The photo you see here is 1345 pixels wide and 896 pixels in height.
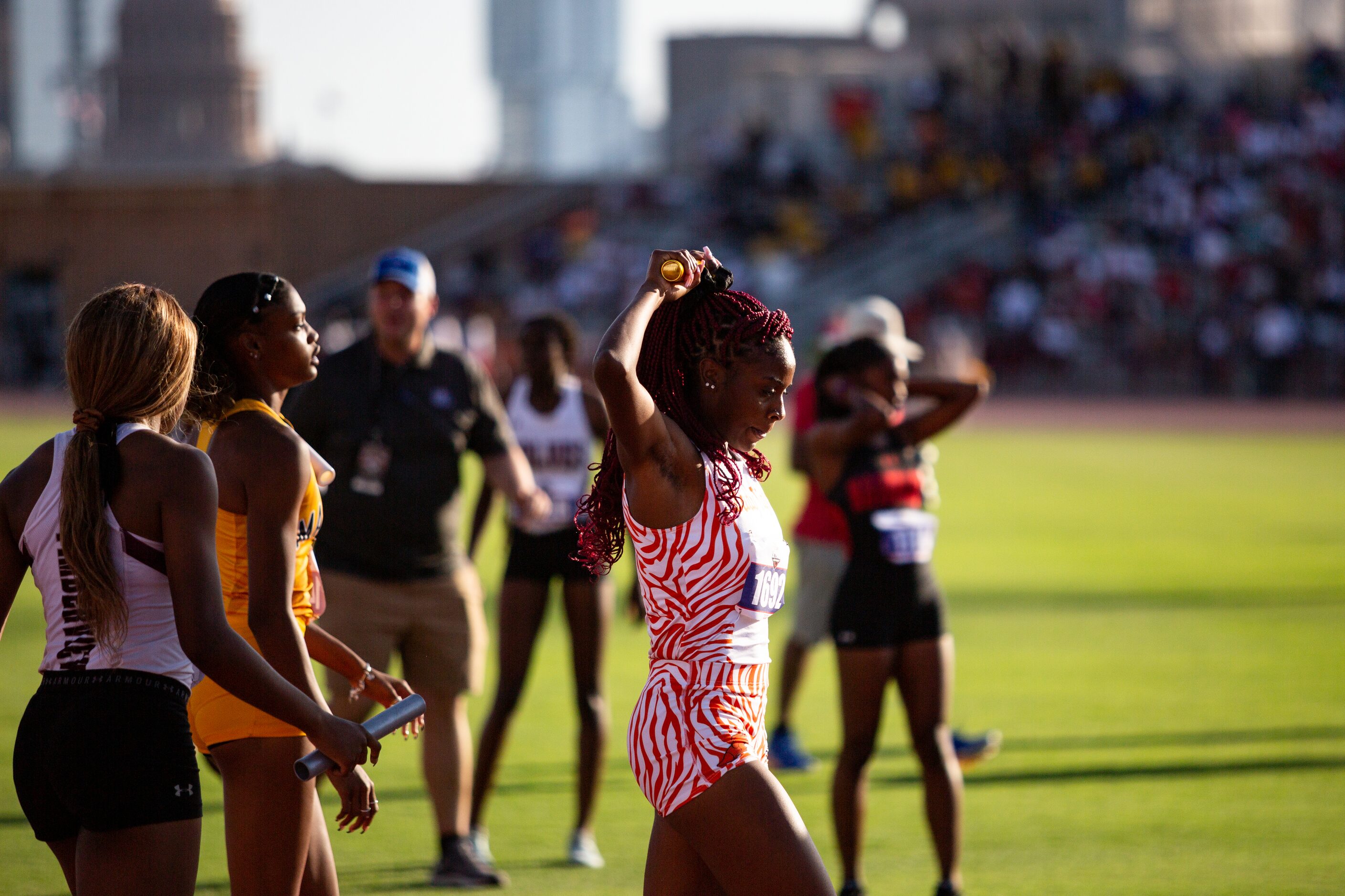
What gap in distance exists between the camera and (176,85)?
104312 mm

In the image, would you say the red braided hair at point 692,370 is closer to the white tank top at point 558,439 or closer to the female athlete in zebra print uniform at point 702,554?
the female athlete in zebra print uniform at point 702,554

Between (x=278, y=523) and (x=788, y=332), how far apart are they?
122 centimetres

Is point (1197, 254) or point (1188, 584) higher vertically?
point (1197, 254)

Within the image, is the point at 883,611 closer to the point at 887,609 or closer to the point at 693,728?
the point at 887,609

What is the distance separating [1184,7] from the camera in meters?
60.8

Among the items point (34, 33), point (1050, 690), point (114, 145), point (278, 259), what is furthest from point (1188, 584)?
point (34, 33)

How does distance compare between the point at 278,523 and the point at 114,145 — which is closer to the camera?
the point at 278,523

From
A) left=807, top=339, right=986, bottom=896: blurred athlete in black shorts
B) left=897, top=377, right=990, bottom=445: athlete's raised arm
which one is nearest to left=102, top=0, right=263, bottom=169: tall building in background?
left=897, top=377, right=990, bottom=445: athlete's raised arm

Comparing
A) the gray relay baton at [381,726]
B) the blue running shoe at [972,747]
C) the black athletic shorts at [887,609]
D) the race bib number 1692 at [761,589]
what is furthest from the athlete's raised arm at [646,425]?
the blue running shoe at [972,747]

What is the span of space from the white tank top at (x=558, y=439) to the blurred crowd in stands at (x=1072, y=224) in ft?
73.1

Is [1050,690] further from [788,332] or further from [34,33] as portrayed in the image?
[34,33]

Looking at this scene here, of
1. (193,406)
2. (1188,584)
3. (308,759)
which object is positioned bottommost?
(1188,584)

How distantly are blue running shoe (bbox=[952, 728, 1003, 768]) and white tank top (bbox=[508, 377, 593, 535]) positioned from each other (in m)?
1.90

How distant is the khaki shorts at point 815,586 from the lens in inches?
292
